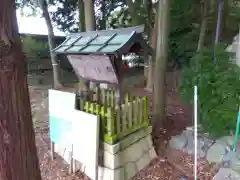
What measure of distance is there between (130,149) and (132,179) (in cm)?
44

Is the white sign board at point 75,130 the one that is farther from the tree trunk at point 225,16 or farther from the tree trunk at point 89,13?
the tree trunk at point 225,16

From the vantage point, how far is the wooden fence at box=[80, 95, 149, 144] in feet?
10.1

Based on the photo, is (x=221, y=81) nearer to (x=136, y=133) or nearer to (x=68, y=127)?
(x=136, y=133)

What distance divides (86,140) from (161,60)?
203cm

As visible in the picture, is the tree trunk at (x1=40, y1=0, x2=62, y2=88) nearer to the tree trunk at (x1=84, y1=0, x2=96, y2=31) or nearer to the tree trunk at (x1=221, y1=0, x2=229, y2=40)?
the tree trunk at (x1=84, y1=0, x2=96, y2=31)

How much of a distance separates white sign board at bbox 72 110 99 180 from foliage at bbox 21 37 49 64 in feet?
23.0

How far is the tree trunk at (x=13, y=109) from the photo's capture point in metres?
1.51

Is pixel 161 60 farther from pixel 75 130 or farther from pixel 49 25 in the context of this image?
pixel 49 25

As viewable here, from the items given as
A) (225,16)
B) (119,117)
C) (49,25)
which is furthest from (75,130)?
(49,25)

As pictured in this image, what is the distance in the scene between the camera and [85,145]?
10.3 feet

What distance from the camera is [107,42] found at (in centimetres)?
317

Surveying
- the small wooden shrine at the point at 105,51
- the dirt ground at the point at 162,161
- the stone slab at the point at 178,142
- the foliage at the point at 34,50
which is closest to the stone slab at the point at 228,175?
the dirt ground at the point at 162,161

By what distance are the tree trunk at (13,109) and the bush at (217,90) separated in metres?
2.70

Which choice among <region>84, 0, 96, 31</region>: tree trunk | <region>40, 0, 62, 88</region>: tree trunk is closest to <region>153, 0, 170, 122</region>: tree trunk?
<region>84, 0, 96, 31</region>: tree trunk
